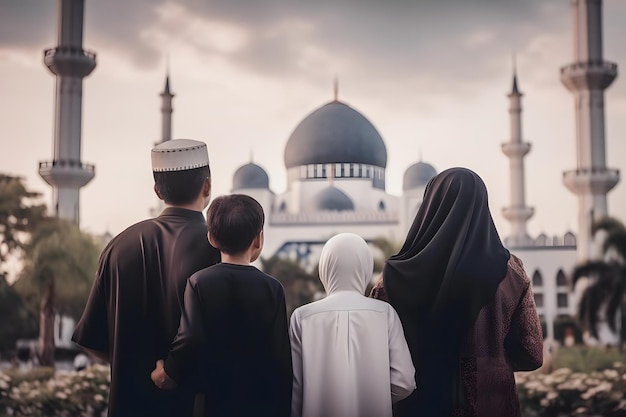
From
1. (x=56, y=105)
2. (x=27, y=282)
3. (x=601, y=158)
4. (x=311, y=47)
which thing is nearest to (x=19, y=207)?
(x=27, y=282)

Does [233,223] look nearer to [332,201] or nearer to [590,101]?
[590,101]

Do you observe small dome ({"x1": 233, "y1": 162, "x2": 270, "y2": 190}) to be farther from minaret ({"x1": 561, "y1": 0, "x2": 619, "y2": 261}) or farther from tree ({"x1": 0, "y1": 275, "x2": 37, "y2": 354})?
tree ({"x1": 0, "y1": 275, "x2": 37, "y2": 354})

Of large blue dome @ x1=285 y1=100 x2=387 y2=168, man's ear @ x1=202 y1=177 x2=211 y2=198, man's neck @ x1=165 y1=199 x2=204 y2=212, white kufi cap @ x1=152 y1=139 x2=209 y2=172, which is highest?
large blue dome @ x1=285 y1=100 x2=387 y2=168

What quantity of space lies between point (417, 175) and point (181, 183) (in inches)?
1039

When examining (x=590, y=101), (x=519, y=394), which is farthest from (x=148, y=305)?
(x=590, y=101)

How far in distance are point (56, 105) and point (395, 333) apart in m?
18.2

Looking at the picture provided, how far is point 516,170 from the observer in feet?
74.7

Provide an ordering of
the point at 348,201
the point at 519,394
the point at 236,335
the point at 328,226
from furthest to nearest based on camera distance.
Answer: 1. the point at 348,201
2. the point at 328,226
3. the point at 519,394
4. the point at 236,335

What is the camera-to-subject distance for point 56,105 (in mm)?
19344

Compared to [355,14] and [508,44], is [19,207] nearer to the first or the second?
[355,14]

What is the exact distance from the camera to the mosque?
19312 millimetres


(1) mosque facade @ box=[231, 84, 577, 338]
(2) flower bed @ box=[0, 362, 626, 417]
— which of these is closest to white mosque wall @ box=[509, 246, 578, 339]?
(1) mosque facade @ box=[231, 84, 577, 338]

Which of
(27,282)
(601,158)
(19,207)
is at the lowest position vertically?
(27,282)

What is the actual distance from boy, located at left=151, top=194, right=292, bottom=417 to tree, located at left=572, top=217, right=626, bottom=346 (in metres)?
12.7
